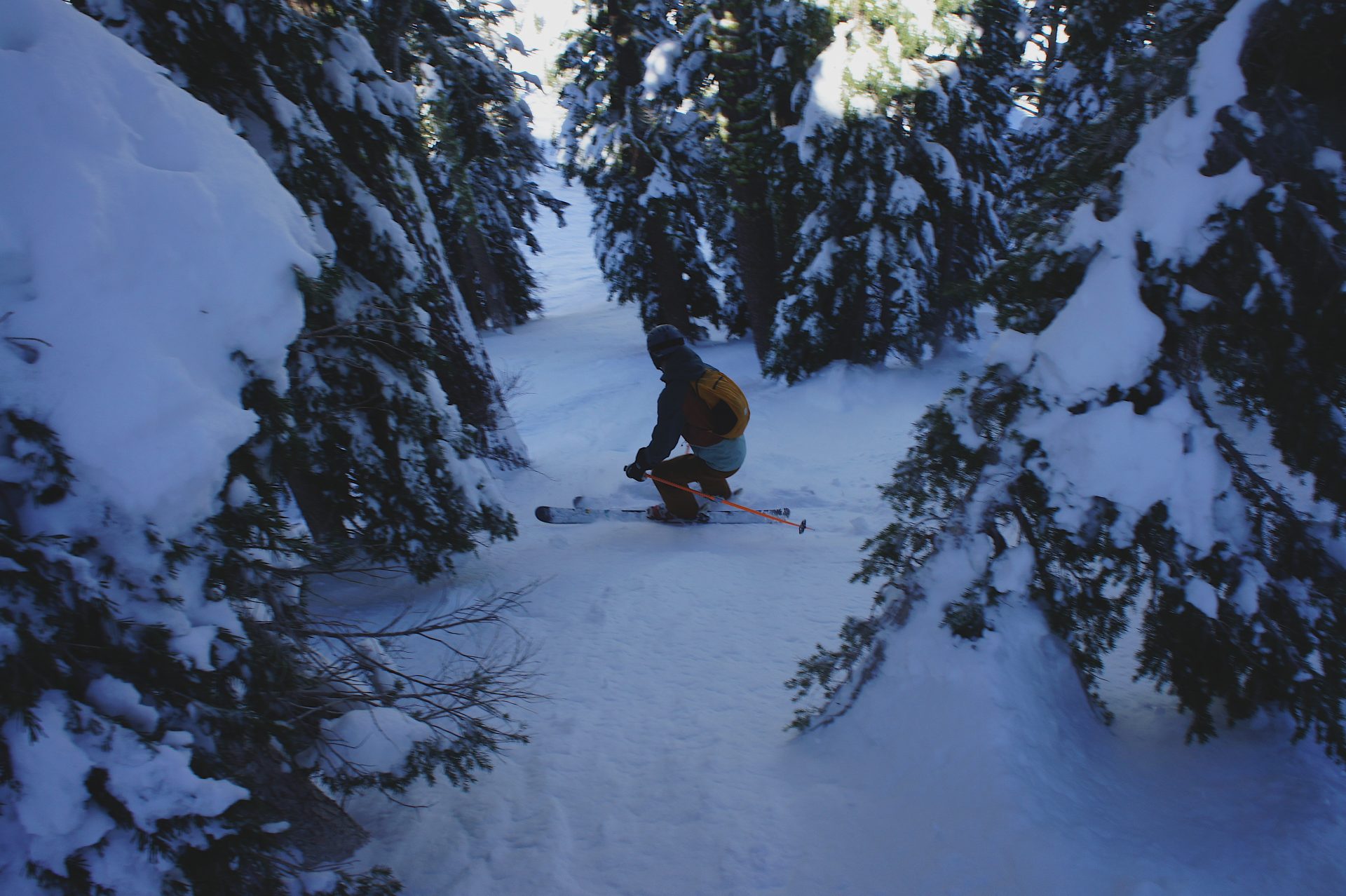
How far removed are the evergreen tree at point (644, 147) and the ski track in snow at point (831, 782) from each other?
1127cm

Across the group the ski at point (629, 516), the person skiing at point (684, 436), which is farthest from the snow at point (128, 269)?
the ski at point (629, 516)

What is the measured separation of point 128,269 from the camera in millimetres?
2342

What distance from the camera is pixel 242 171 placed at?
2.80m

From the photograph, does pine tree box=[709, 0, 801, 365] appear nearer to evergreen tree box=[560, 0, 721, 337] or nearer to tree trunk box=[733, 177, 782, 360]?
tree trunk box=[733, 177, 782, 360]

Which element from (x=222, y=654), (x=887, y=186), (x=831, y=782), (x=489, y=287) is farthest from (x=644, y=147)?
(x=222, y=654)

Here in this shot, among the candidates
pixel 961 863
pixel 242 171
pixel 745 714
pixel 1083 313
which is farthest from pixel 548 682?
pixel 1083 313

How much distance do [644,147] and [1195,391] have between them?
13313mm

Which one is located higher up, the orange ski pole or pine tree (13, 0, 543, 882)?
pine tree (13, 0, 543, 882)

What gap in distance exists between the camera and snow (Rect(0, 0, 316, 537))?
7.04 ft

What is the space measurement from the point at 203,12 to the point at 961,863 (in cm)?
639

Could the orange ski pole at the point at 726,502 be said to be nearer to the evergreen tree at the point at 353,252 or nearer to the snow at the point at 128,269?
the evergreen tree at the point at 353,252

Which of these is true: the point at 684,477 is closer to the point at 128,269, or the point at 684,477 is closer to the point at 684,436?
the point at 684,436

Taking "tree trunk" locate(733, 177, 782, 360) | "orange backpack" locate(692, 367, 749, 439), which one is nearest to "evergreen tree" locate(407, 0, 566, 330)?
"orange backpack" locate(692, 367, 749, 439)

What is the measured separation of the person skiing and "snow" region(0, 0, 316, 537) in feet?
12.6
